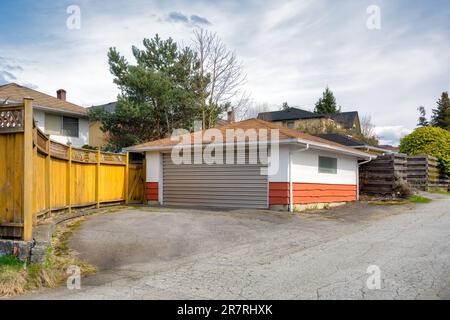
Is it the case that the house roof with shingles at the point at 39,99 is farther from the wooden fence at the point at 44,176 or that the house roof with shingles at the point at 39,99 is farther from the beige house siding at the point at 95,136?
the wooden fence at the point at 44,176

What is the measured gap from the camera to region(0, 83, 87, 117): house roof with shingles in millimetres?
22234

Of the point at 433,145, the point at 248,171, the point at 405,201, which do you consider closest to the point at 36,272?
the point at 248,171

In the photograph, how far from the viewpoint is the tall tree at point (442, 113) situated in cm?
4725

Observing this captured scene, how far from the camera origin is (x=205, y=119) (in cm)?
2670

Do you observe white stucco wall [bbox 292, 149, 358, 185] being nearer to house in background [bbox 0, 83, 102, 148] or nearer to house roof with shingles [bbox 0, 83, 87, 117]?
house in background [bbox 0, 83, 102, 148]

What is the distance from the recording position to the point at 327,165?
1549 cm

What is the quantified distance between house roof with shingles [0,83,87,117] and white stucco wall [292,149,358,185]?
16.3m

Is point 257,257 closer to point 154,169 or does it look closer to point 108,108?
point 154,169

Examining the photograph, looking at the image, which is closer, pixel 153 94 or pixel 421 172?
pixel 421 172

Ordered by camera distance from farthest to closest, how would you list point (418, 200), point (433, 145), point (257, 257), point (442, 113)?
point (442, 113)
point (433, 145)
point (418, 200)
point (257, 257)

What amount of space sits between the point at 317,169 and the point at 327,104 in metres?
37.7
